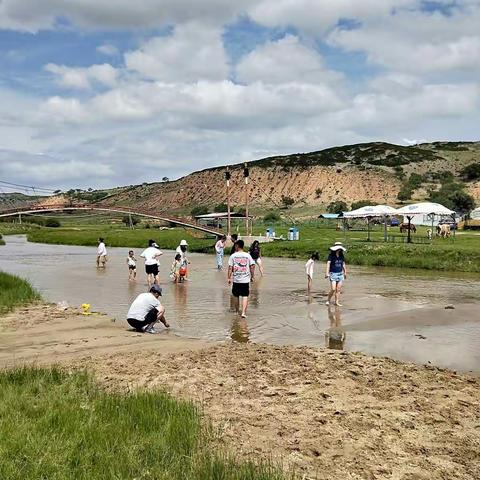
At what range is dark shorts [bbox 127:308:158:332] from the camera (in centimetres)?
1327

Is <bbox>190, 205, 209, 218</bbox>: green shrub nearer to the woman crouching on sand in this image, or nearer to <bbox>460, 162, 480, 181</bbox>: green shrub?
<bbox>460, 162, 480, 181</bbox>: green shrub

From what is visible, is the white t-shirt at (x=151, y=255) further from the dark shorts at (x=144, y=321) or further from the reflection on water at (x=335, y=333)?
the dark shorts at (x=144, y=321)

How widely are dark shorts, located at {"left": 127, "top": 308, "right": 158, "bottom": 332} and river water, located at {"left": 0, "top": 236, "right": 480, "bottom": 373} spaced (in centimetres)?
73

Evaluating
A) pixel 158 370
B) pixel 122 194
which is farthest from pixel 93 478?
pixel 122 194

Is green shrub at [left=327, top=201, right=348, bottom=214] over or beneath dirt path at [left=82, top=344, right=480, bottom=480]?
over

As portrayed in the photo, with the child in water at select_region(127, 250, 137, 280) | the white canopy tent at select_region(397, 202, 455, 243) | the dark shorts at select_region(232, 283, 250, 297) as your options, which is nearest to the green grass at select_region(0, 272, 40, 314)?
the child in water at select_region(127, 250, 137, 280)

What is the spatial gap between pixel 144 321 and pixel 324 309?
19.9 feet

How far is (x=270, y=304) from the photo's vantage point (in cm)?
1869

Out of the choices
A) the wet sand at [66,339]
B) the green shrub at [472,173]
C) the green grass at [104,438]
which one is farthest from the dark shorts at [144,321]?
the green shrub at [472,173]

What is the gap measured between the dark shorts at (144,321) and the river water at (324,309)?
73 cm

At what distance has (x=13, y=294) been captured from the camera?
18016mm

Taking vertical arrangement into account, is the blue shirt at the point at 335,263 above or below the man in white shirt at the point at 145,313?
above

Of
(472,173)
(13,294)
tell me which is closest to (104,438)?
(13,294)

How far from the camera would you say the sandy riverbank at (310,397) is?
623 cm
